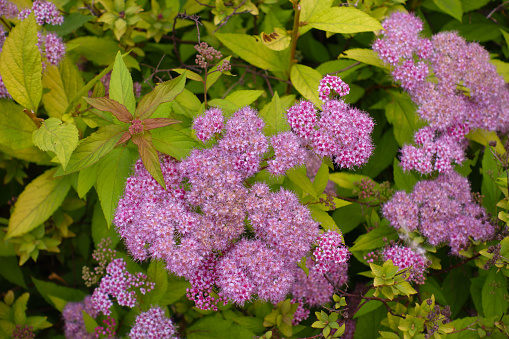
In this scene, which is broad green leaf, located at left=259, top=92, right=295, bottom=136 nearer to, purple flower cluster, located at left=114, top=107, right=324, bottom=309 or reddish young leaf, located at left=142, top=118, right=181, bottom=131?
purple flower cluster, located at left=114, top=107, right=324, bottom=309

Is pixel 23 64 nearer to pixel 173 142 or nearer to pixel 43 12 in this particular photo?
pixel 43 12

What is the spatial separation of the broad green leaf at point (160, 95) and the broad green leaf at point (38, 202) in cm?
98

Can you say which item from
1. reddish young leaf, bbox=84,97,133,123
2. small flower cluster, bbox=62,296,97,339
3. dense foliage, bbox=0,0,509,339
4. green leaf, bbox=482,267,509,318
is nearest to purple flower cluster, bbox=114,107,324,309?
dense foliage, bbox=0,0,509,339

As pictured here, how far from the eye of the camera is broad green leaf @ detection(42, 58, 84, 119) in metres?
2.71

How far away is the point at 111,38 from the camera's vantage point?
10.4 feet

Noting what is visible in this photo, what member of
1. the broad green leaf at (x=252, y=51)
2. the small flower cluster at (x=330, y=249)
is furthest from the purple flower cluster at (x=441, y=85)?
the small flower cluster at (x=330, y=249)

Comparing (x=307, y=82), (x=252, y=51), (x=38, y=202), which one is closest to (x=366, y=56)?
(x=307, y=82)

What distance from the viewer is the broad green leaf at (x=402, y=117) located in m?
3.15

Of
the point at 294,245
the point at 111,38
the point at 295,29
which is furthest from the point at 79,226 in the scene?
the point at 295,29

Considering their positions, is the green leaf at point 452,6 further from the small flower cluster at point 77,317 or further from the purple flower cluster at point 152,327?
the small flower cluster at point 77,317

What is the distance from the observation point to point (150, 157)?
6.75 feet

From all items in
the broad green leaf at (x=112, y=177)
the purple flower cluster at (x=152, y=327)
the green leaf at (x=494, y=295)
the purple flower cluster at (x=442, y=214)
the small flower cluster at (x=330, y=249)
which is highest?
the broad green leaf at (x=112, y=177)

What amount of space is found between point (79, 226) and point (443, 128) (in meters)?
3.26

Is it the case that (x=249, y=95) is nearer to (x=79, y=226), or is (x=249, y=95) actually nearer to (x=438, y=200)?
(x=438, y=200)
